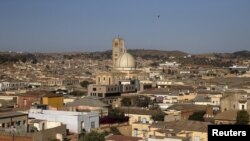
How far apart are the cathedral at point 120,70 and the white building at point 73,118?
2465 centimetres

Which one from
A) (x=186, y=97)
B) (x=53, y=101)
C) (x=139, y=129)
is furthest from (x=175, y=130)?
(x=186, y=97)

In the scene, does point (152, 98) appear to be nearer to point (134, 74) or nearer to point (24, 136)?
point (134, 74)

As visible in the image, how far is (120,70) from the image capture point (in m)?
55.0

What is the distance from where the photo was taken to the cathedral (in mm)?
50719

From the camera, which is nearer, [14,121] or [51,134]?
[51,134]

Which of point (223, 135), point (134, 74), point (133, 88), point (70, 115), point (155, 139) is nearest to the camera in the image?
point (223, 135)

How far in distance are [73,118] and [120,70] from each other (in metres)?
32.1

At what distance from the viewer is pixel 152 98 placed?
42.2 metres

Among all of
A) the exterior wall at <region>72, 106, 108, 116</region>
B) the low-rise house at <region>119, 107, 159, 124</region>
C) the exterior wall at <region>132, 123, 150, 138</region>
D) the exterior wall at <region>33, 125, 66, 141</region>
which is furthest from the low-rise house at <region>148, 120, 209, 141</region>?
the exterior wall at <region>72, 106, 108, 116</region>

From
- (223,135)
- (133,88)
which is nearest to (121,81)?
(133,88)

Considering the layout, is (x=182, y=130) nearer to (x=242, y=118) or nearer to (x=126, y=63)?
(x=242, y=118)

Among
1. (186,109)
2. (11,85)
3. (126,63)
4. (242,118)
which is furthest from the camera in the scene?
(11,85)

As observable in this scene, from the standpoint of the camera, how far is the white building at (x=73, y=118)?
23109 mm

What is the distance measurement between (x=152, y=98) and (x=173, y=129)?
811 inches
